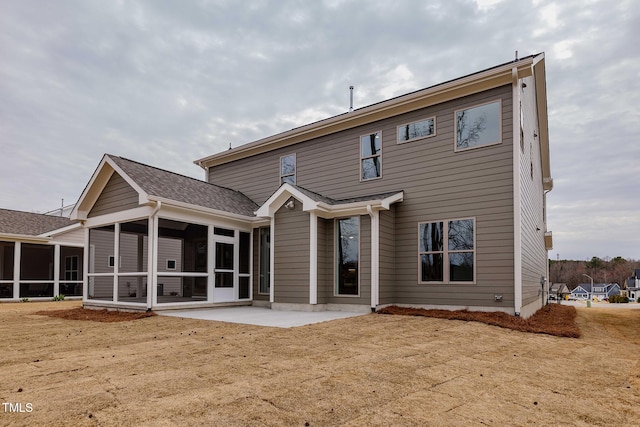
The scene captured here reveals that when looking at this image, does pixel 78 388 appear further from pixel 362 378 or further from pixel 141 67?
pixel 141 67

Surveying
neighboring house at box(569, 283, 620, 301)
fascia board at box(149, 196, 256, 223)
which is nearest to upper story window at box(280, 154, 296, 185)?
fascia board at box(149, 196, 256, 223)

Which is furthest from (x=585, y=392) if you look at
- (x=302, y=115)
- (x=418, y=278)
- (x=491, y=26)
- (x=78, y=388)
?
(x=302, y=115)

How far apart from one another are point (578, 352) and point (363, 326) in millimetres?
3410

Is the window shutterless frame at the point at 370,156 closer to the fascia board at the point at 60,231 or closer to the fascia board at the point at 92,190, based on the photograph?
the fascia board at the point at 92,190

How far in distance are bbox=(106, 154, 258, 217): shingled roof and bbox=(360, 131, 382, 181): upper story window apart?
385 cm

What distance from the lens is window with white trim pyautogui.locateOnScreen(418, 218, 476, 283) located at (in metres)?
9.52

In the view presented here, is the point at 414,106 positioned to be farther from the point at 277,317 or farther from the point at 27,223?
the point at 27,223

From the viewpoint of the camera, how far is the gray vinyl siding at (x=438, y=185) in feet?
30.0

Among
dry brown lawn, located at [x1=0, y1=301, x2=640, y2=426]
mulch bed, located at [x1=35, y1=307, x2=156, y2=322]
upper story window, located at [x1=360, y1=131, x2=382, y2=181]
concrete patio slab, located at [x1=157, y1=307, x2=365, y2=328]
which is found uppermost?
upper story window, located at [x1=360, y1=131, x2=382, y2=181]

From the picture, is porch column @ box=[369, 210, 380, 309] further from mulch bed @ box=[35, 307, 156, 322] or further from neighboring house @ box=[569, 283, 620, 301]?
neighboring house @ box=[569, 283, 620, 301]

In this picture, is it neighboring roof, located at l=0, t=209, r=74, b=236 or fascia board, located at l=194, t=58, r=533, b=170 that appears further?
neighboring roof, located at l=0, t=209, r=74, b=236

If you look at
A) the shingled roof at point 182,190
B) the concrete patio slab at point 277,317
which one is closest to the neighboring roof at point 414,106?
the shingled roof at point 182,190

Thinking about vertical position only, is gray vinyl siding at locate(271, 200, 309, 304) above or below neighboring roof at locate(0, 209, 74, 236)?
below

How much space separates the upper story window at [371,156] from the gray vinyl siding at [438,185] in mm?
143
